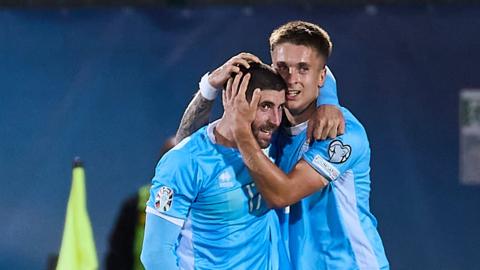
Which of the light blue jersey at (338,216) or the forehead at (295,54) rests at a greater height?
the forehead at (295,54)

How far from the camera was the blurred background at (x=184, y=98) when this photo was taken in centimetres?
941

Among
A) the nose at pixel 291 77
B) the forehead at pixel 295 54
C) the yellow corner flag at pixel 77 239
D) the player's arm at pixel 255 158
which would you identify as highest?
the forehead at pixel 295 54

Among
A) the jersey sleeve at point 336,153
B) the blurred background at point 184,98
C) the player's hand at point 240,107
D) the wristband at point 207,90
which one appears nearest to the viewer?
the player's hand at point 240,107

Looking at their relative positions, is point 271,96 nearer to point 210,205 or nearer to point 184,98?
point 210,205

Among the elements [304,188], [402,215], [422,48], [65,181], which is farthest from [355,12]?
[304,188]

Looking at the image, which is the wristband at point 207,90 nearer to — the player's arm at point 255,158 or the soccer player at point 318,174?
the soccer player at point 318,174

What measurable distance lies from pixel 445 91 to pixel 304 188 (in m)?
3.44

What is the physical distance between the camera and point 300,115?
255 inches

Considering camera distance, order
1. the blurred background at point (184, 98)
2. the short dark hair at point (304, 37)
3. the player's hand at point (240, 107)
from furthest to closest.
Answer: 1. the blurred background at point (184, 98)
2. the short dark hair at point (304, 37)
3. the player's hand at point (240, 107)

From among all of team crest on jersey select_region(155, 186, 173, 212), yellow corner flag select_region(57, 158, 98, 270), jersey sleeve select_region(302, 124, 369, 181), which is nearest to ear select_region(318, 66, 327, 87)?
jersey sleeve select_region(302, 124, 369, 181)

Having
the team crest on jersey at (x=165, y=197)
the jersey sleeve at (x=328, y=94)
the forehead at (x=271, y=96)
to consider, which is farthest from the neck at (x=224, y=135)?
the jersey sleeve at (x=328, y=94)

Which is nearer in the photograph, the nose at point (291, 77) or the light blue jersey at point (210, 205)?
the light blue jersey at point (210, 205)

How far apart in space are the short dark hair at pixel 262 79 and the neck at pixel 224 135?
0.19 m

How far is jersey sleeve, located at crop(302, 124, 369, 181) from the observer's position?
6250mm
